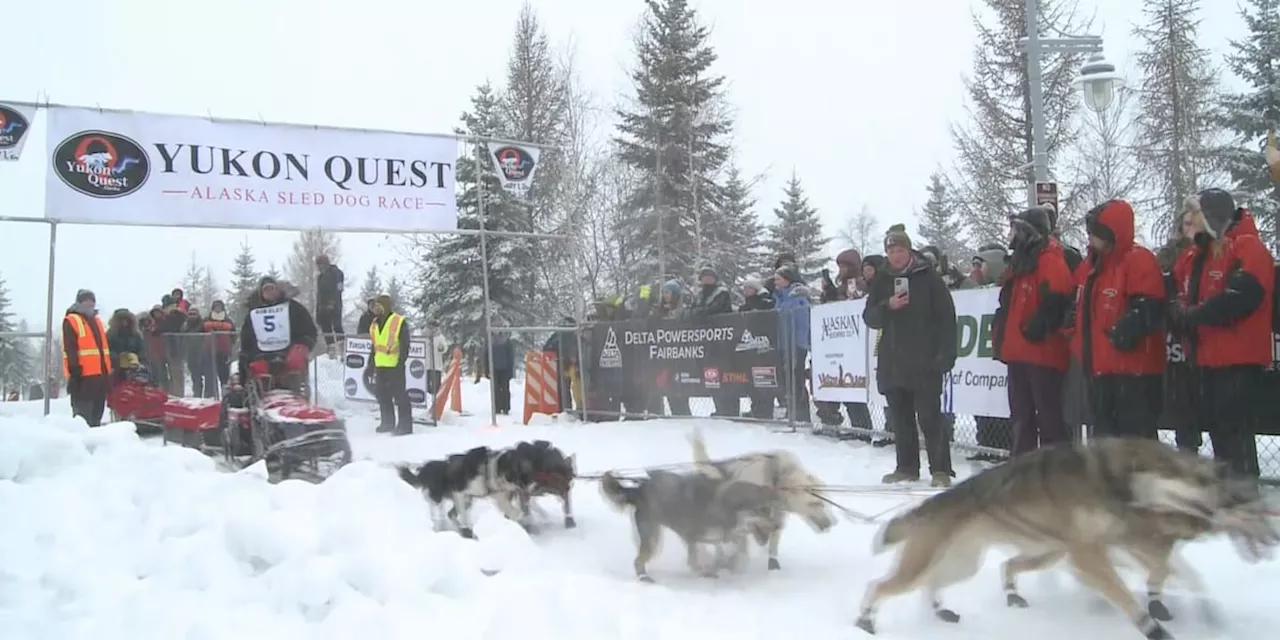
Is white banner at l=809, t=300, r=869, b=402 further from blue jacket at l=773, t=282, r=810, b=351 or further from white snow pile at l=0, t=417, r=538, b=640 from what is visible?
white snow pile at l=0, t=417, r=538, b=640

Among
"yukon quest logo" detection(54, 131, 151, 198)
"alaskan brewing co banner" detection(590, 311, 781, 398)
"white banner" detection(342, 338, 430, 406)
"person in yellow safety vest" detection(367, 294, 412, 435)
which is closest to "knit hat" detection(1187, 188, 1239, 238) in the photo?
"alaskan brewing co banner" detection(590, 311, 781, 398)

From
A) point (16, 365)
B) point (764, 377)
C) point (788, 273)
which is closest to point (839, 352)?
point (764, 377)

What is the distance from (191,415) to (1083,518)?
32.4 feet

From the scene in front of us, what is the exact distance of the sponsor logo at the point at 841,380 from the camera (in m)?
9.43

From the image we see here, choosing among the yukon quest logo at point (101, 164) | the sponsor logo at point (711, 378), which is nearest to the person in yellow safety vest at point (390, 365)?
the yukon quest logo at point (101, 164)

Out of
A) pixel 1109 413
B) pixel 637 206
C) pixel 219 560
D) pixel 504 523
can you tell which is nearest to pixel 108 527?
pixel 219 560

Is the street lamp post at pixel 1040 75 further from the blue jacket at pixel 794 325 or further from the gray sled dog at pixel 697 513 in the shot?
the gray sled dog at pixel 697 513

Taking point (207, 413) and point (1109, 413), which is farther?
point (207, 413)

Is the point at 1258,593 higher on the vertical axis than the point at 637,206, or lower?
lower

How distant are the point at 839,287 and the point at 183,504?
23.9 ft

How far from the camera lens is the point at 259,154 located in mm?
11898

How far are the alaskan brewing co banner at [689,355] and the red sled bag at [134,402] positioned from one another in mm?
6088

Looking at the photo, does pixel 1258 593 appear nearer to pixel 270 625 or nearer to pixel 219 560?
pixel 270 625

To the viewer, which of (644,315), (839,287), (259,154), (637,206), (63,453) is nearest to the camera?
(63,453)
